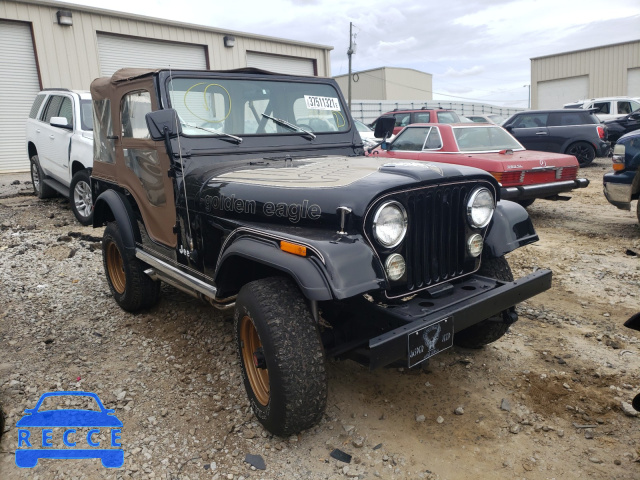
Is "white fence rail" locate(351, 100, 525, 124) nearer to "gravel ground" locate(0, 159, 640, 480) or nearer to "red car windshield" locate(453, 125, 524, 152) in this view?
"red car windshield" locate(453, 125, 524, 152)

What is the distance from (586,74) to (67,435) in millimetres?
30593

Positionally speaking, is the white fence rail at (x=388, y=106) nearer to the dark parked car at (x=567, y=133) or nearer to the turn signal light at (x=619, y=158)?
the dark parked car at (x=567, y=133)

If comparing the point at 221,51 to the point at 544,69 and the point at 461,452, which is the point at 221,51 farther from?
the point at 544,69

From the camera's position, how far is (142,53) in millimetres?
15609

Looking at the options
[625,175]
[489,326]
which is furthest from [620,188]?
[489,326]

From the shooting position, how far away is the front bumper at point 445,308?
7.42 feet

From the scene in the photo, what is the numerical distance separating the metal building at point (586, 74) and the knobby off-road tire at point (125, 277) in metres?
28.5

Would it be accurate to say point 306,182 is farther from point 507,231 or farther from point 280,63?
point 280,63

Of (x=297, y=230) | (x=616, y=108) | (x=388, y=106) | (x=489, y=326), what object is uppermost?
(x=388, y=106)

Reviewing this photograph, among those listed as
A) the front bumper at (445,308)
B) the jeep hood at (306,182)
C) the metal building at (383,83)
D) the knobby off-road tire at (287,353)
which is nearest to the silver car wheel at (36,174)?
the jeep hood at (306,182)

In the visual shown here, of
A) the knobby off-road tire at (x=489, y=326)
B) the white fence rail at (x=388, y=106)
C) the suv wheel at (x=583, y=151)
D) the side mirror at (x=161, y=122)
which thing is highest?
the white fence rail at (x=388, y=106)

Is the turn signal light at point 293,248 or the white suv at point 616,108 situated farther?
A: the white suv at point 616,108

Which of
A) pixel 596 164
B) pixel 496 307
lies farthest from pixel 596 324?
pixel 596 164

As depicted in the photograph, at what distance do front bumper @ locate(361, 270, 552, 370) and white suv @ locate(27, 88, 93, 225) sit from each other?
4861 millimetres
